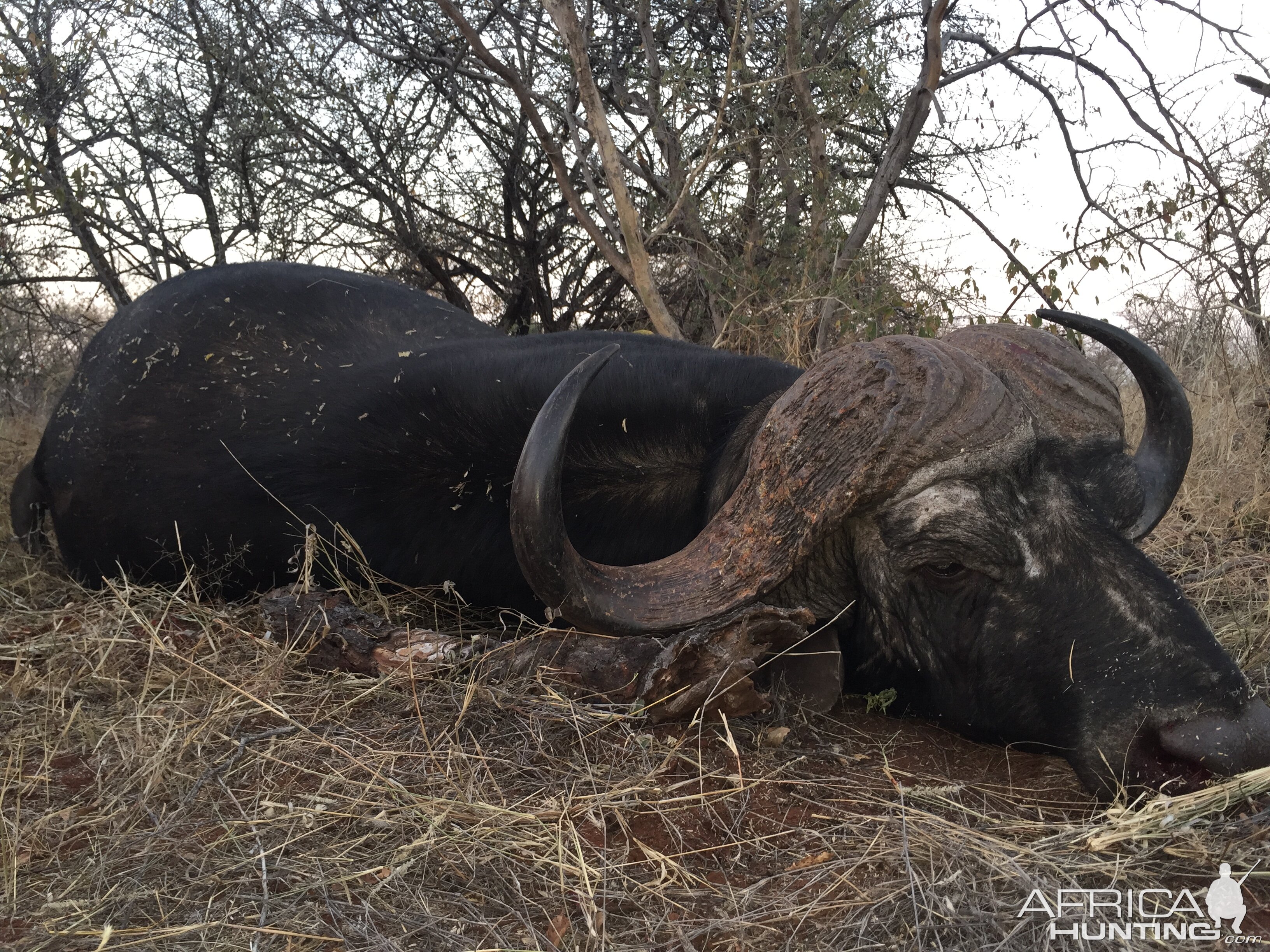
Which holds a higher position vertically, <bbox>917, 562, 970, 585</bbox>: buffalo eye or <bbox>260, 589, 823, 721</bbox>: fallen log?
<bbox>917, 562, 970, 585</bbox>: buffalo eye

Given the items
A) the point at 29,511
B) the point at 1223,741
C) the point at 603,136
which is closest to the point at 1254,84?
the point at 603,136

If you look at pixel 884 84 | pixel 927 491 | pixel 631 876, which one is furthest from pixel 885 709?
pixel 884 84

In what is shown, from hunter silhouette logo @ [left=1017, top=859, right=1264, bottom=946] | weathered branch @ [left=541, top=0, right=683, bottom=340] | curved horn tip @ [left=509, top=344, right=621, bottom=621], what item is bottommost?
hunter silhouette logo @ [left=1017, top=859, right=1264, bottom=946]

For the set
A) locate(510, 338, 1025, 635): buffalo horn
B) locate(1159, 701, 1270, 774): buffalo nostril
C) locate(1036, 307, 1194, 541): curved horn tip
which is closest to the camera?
locate(1159, 701, 1270, 774): buffalo nostril

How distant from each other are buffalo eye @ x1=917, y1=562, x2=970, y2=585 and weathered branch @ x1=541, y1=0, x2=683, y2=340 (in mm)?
2774

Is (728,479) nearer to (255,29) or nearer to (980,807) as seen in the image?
(980,807)

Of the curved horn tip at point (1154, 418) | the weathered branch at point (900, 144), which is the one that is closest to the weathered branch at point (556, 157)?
the weathered branch at point (900, 144)

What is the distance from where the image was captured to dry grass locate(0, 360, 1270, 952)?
6.47 ft

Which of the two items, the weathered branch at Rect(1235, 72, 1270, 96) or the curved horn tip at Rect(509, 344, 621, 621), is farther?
the weathered branch at Rect(1235, 72, 1270, 96)

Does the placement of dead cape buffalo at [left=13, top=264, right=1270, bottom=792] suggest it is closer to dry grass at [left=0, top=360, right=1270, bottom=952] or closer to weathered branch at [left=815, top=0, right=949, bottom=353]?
dry grass at [left=0, top=360, right=1270, bottom=952]

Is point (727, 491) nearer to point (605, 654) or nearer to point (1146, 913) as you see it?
point (605, 654)


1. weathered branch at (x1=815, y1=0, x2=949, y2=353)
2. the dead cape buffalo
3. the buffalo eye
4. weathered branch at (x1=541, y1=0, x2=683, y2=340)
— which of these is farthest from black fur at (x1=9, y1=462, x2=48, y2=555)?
weathered branch at (x1=815, y1=0, x2=949, y2=353)

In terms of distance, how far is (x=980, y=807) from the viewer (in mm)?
2473

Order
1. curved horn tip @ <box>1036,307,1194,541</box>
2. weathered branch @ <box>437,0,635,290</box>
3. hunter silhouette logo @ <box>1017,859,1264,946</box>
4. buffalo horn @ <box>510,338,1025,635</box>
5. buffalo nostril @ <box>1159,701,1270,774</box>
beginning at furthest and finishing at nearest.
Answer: weathered branch @ <box>437,0,635,290</box> → curved horn tip @ <box>1036,307,1194,541</box> → buffalo horn @ <box>510,338,1025,635</box> → buffalo nostril @ <box>1159,701,1270,774</box> → hunter silhouette logo @ <box>1017,859,1264,946</box>
